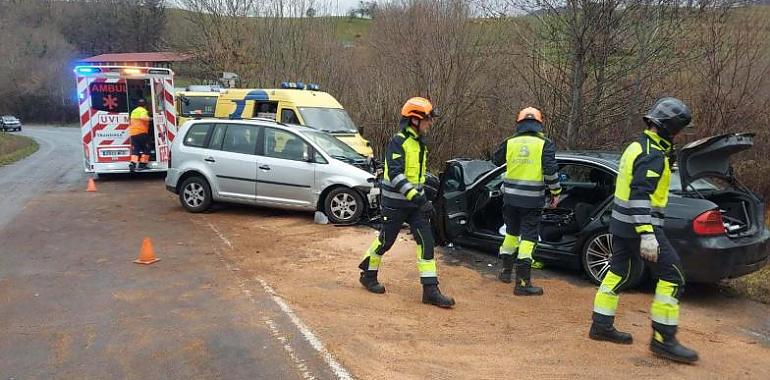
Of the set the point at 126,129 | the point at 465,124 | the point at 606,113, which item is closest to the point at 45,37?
the point at 126,129

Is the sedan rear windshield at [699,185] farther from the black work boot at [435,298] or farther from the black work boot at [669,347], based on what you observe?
the black work boot at [435,298]

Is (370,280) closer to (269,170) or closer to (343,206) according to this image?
(343,206)

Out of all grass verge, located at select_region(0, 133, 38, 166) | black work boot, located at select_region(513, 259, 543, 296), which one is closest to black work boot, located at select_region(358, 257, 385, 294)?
black work boot, located at select_region(513, 259, 543, 296)

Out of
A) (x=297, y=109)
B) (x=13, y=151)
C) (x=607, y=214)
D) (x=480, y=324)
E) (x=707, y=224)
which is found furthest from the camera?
(x=13, y=151)

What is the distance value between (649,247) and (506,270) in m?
2.17

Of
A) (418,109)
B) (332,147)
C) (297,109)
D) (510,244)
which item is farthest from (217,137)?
(510,244)

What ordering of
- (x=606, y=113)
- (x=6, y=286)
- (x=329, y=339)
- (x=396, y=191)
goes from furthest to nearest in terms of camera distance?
1. (x=606, y=113)
2. (x=6, y=286)
3. (x=396, y=191)
4. (x=329, y=339)

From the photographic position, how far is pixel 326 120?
12742 millimetres

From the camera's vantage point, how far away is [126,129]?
46.8ft

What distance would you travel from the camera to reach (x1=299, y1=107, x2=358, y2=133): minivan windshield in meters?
12.5

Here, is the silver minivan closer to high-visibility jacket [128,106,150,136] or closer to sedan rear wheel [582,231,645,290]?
sedan rear wheel [582,231,645,290]

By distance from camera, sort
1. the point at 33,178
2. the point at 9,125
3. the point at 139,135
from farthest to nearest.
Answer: the point at 9,125, the point at 33,178, the point at 139,135

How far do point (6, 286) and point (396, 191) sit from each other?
13.1 ft

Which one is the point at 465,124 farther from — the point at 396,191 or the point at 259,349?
the point at 259,349
